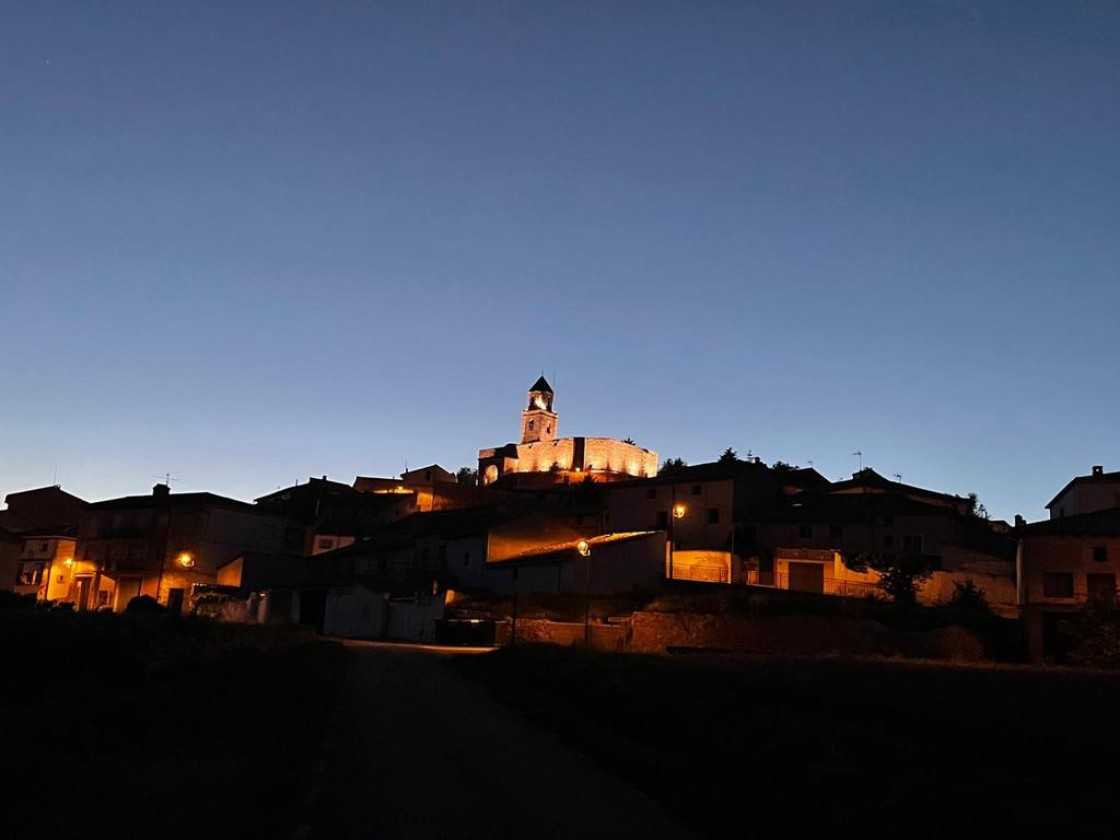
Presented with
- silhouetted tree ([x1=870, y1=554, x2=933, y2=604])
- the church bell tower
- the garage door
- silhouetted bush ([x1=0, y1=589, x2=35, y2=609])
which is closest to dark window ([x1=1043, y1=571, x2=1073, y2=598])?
silhouetted tree ([x1=870, y1=554, x2=933, y2=604])

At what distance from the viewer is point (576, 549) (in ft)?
211

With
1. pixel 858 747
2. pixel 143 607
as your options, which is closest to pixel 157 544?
pixel 143 607

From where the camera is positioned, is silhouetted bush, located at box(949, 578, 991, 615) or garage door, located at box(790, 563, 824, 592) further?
garage door, located at box(790, 563, 824, 592)

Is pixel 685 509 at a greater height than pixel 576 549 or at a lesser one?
greater

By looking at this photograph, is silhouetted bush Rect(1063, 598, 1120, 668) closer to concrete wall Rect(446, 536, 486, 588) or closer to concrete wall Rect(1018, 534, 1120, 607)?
concrete wall Rect(1018, 534, 1120, 607)

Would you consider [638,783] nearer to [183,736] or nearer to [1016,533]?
[183,736]

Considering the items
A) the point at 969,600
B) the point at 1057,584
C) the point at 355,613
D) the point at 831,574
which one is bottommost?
the point at 355,613

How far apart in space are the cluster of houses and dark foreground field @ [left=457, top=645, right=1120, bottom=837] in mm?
22705

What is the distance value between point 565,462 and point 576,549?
96.3 meters

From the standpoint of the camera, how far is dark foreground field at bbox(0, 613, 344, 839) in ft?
37.6

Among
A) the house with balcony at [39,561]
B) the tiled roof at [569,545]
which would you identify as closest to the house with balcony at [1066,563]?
the tiled roof at [569,545]

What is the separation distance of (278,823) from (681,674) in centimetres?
1639

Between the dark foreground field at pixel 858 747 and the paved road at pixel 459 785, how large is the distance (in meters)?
0.68

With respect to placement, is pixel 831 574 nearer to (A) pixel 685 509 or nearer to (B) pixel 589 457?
(A) pixel 685 509
